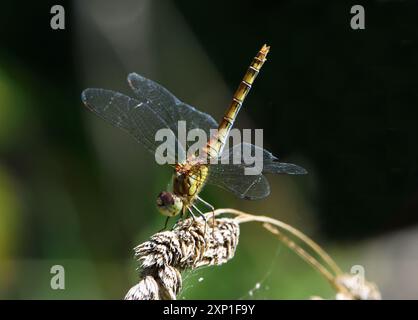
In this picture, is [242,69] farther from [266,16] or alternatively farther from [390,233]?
[390,233]

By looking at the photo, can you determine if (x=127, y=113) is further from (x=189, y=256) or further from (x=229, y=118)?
(x=189, y=256)

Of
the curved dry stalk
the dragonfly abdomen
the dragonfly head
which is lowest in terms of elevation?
the curved dry stalk

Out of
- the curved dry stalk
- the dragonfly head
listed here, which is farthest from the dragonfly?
the curved dry stalk

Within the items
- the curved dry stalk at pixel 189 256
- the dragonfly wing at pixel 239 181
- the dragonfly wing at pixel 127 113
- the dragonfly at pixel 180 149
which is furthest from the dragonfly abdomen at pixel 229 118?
the curved dry stalk at pixel 189 256

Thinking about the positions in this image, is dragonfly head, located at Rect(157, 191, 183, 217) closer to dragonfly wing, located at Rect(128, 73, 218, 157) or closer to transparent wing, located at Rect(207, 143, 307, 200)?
transparent wing, located at Rect(207, 143, 307, 200)

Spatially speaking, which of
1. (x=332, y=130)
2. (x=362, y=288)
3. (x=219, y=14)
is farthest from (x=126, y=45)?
(x=362, y=288)

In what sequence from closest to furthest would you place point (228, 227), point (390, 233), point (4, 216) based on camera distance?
point (228, 227), point (4, 216), point (390, 233)

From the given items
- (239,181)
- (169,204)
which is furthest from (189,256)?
(239,181)
